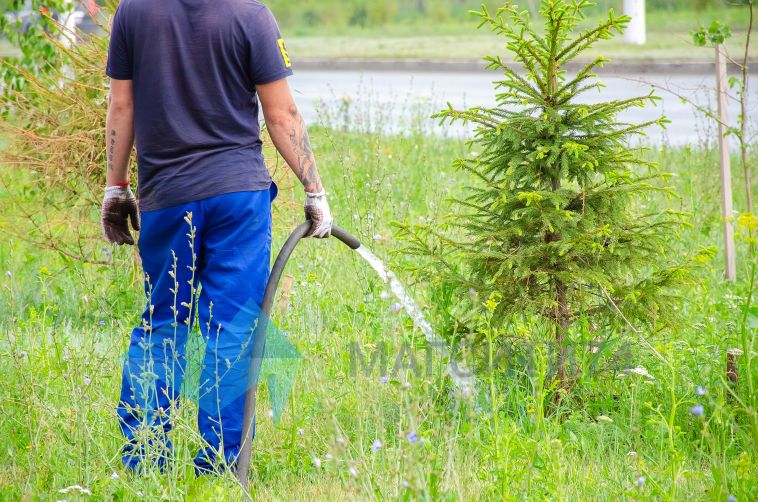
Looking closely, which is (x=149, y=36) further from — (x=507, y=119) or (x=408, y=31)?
(x=408, y=31)

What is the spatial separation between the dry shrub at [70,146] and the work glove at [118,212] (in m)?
1.12

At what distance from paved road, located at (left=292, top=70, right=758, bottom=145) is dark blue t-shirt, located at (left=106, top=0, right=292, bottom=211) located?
5.19 metres

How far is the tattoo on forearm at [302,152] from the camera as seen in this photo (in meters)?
3.50

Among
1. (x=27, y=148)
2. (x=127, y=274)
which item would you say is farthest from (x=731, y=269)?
(x=27, y=148)

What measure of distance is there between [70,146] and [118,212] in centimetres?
135

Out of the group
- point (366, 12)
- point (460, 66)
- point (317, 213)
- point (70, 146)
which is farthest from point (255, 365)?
point (366, 12)

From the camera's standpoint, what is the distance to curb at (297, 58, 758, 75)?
15.0 meters

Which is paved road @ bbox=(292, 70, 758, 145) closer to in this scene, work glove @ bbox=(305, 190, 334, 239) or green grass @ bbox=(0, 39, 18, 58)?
work glove @ bbox=(305, 190, 334, 239)

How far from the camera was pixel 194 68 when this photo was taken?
328cm

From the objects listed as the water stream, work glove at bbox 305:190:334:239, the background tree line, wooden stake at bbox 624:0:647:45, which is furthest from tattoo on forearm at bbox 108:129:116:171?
the background tree line

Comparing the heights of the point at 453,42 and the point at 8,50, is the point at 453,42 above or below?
below

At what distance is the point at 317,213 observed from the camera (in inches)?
141

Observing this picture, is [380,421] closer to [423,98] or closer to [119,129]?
[119,129]

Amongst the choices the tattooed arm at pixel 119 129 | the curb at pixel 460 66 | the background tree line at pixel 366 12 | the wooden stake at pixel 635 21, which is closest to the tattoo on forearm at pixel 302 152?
the tattooed arm at pixel 119 129
